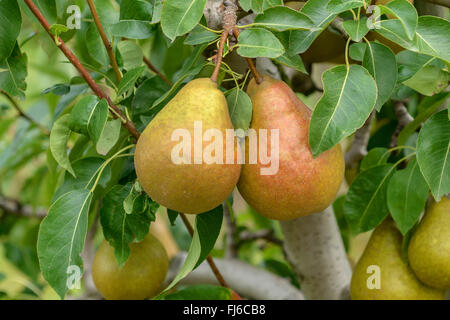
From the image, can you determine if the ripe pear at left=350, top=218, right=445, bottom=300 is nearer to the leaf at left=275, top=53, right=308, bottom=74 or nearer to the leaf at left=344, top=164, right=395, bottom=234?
the leaf at left=344, top=164, right=395, bottom=234

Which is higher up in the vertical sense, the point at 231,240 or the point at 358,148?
the point at 358,148

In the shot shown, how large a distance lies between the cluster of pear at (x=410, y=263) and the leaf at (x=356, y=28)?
12.4 inches

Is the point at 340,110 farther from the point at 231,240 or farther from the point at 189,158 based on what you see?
the point at 231,240

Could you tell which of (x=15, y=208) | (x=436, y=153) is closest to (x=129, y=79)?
(x=436, y=153)

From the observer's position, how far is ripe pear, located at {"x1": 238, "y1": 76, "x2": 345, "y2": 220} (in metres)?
0.59

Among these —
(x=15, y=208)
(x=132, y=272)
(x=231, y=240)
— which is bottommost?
(x=15, y=208)

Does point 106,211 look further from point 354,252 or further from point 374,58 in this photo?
point 354,252

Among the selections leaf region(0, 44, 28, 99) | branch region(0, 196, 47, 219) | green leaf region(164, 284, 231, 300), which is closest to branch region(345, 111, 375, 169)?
green leaf region(164, 284, 231, 300)

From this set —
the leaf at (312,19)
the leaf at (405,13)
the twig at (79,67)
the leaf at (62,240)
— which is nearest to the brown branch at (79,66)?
the twig at (79,67)

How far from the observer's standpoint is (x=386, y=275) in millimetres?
822

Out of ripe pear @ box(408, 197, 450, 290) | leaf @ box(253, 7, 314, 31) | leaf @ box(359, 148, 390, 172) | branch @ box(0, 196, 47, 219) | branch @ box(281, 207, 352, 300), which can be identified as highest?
leaf @ box(253, 7, 314, 31)

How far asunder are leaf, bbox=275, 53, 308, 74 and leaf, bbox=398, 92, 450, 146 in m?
0.27

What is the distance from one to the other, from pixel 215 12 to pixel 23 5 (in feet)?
0.79

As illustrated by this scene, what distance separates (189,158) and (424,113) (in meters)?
0.44
